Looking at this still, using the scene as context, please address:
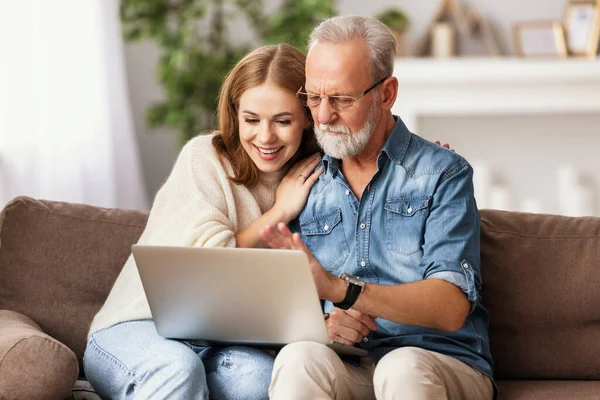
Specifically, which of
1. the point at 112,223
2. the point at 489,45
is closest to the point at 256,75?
the point at 112,223

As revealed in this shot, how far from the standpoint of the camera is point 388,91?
227 centimetres

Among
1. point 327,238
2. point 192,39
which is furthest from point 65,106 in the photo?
point 327,238

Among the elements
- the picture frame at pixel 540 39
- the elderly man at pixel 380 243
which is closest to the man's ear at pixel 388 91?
the elderly man at pixel 380 243

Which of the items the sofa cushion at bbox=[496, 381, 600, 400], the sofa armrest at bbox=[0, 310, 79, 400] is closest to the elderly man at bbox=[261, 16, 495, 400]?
the sofa cushion at bbox=[496, 381, 600, 400]

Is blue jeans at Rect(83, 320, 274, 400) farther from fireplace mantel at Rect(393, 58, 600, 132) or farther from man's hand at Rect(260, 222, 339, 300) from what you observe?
fireplace mantel at Rect(393, 58, 600, 132)

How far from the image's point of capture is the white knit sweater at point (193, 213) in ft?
7.44

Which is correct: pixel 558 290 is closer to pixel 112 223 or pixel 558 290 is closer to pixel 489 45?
pixel 112 223

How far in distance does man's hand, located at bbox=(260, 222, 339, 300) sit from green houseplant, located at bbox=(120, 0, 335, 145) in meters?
2.77

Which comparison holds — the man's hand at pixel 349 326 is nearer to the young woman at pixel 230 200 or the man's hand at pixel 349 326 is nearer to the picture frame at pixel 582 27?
the young woman at pixel 230 200

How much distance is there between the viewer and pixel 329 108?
219 centimetres

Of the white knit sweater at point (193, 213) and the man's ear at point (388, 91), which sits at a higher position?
the man's ear at point (388, 91)

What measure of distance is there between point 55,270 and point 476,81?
2.77 metres

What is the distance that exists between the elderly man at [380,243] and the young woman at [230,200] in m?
0.08

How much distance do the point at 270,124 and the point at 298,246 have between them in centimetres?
53
